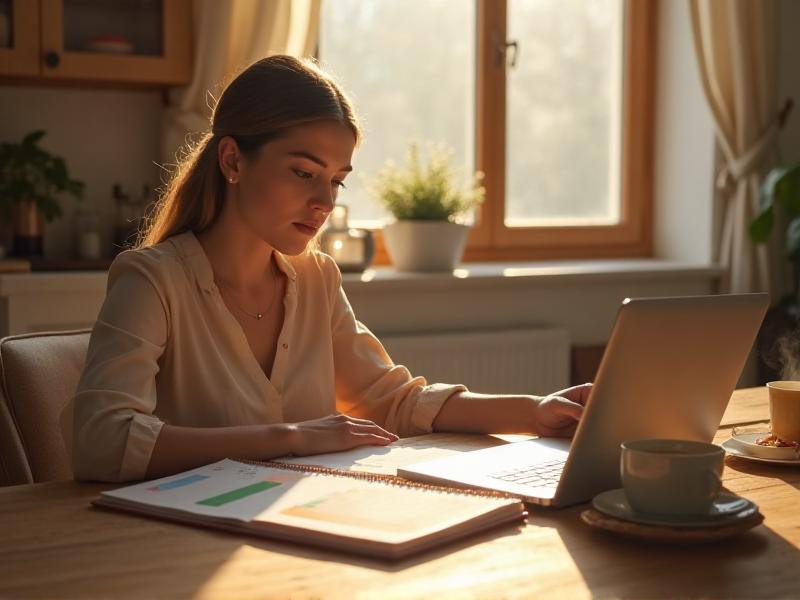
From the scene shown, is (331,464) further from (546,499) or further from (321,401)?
(321,401)

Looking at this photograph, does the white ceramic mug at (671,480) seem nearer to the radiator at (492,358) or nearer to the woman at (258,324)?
the woman at (258,324)

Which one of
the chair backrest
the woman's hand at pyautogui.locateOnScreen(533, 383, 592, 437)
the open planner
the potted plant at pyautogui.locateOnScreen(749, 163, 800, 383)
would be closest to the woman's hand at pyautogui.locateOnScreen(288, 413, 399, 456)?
the open planner

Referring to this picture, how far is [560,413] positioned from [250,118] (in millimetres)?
657

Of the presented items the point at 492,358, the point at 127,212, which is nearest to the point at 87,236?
the point at 127,212

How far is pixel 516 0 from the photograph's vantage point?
12.6ft

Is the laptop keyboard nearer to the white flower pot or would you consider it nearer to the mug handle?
the mug handle

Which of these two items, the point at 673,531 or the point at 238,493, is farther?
the point at 238,493

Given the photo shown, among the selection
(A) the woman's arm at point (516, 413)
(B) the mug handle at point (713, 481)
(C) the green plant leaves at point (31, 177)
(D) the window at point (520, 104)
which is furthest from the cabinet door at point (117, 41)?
(B) the mug handle at point (713, 481)

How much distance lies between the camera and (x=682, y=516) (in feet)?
3.57

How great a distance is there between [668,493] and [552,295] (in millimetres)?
2612

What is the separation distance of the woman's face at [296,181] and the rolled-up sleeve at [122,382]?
21cm

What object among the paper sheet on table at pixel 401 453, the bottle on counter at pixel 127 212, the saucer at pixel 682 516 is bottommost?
the paper sheet on table at pixel 401 453

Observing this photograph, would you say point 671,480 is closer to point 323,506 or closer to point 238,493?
point 323,506

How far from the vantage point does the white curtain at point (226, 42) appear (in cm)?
304
